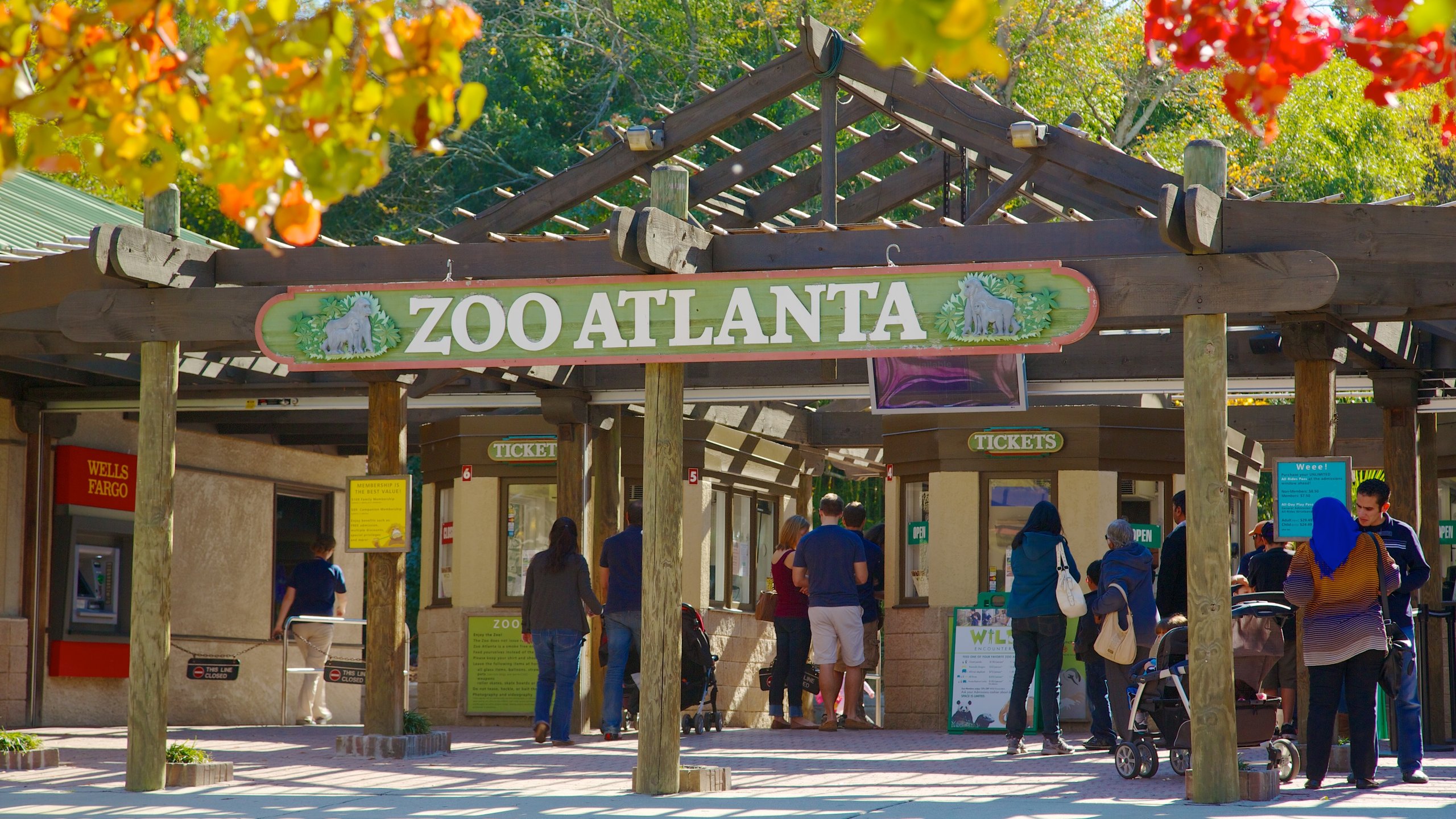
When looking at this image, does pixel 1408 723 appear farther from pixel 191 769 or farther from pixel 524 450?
pixel 524 450

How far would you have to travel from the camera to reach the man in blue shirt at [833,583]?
39.1ft

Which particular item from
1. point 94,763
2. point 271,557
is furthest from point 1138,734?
point 271,557

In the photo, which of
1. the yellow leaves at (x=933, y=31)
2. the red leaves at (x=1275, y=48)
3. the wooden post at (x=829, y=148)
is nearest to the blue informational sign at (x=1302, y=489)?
the wooden post at (x=829, y=148)

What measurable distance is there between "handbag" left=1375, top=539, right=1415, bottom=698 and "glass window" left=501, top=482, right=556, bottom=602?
6971 mm

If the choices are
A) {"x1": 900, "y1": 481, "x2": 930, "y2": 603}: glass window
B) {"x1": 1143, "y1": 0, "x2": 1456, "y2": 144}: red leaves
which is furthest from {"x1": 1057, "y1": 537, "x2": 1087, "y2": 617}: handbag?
{"x1": 1143, "y1": 0, "x2": 1456, "y2": 144}: red leaves

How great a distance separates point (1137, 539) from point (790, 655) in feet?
9.03

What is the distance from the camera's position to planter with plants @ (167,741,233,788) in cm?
840

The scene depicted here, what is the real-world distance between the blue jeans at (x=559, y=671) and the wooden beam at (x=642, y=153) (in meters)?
2.57

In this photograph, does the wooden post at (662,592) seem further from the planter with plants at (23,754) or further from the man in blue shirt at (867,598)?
the man in blue shirt at (867,598)

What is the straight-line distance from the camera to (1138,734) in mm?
8672

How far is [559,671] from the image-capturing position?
1109cm

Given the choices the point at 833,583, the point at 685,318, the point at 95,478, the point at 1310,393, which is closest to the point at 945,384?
the point at 833,583

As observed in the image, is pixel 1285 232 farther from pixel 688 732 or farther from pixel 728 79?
pixel 728 79

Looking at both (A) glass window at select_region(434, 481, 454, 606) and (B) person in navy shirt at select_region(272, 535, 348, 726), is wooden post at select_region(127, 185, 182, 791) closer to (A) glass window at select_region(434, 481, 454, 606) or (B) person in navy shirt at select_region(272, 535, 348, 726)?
(A) glass window at select_region(434, 481, 454, 606)
